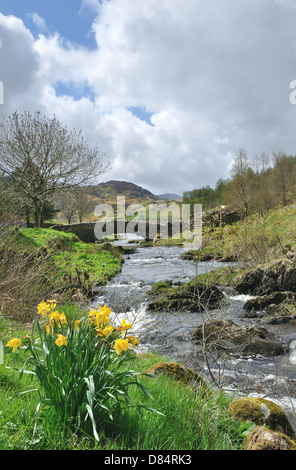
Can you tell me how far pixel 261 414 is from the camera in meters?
2.97

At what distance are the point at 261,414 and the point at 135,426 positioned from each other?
1.51 meters

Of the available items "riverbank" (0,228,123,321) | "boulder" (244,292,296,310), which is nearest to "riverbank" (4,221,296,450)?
"riverbank" (0,228,123,321)

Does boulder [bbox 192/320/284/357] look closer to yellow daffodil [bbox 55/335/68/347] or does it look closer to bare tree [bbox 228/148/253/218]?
yellow daffodil [bbox 55/335/68/347]

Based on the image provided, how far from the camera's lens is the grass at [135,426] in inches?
76.2

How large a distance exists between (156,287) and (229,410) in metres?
7.71

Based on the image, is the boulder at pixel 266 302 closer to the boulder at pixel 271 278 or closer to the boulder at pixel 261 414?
the boulder at pixel 271 278

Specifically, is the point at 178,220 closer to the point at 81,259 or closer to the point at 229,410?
the point at 81,259

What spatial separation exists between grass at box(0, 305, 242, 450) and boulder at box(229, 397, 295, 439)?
0.69 feet

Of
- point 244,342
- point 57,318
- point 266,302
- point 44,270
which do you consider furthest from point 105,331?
point 266,302

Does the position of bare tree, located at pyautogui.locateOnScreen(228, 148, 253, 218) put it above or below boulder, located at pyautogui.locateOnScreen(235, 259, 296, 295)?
above

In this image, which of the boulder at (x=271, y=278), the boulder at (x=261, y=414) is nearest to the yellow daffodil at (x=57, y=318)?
the boulder at (x=261, y=414)

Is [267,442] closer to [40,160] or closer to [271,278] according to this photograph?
[271,278]

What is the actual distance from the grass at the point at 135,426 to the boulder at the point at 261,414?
0.21 meters

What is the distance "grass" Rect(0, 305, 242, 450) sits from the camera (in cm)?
194
